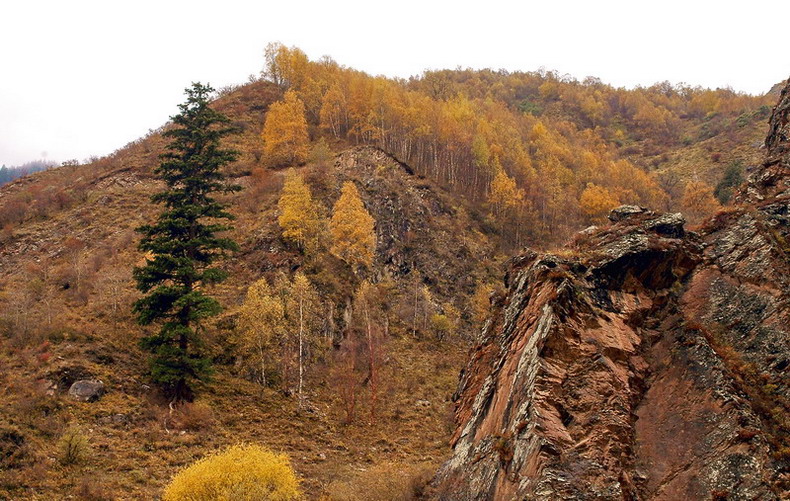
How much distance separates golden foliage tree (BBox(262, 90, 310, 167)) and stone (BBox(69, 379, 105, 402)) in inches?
1450

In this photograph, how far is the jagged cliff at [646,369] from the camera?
1401 centimetres

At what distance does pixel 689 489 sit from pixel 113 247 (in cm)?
4518

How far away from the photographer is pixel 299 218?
143ft

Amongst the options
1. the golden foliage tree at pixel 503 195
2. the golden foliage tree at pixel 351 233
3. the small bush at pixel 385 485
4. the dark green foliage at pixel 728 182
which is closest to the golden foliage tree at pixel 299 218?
the golden foliage tree at pixel 351 233

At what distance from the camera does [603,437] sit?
49.8ft

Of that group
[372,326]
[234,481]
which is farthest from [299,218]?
[234,481]

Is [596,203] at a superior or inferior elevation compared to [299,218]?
superior

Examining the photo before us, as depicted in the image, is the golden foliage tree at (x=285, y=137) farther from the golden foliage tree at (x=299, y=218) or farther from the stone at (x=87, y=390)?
the stone at (x=87, y=390)

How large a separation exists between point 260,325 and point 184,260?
21.2 ft

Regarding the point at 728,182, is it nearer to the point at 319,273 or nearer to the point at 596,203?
the point at 596,203

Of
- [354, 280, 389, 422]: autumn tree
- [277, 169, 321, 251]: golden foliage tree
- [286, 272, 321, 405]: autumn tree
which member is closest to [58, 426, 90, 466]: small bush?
[286, 272, 321, 405]: autumn tree

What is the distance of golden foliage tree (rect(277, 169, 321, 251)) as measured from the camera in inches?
1720

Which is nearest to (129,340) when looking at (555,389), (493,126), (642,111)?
(555,389)

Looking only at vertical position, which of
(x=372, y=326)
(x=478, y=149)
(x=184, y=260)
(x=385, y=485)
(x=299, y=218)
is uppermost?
(x=478, y=149)
